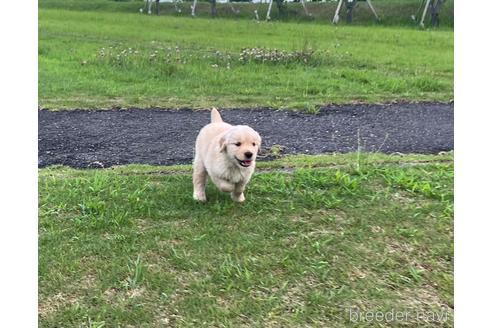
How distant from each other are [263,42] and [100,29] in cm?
627

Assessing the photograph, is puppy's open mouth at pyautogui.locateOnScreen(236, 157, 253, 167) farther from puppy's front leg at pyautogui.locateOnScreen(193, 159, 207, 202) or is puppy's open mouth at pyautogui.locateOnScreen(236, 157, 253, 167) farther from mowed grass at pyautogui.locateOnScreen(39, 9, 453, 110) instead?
mowed grass at pyautogui.locateOnScreen(39, 9, 453, 110)

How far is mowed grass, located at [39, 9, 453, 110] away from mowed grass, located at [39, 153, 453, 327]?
10.4 feet

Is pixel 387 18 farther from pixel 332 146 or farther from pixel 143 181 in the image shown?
pixel 143 181

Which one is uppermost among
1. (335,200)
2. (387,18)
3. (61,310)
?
(387,18)

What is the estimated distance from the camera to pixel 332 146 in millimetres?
5336

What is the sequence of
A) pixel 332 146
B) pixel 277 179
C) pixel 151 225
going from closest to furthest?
pixel 151 225, pixel 277 179, pixel 332 146

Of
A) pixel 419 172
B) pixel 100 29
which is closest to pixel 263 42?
pixel 100 29

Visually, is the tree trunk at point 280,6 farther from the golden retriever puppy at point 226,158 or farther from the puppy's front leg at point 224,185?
the puppy's front leg at point 224,185

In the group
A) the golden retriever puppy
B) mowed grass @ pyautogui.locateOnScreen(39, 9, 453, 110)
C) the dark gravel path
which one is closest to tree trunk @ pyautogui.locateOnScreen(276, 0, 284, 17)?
mowed grass @ pyautogui.locateOnScreen(39, 9, 453, 110)

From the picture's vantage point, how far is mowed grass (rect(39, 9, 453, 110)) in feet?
24.9

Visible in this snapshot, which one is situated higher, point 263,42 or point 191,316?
point 263,42

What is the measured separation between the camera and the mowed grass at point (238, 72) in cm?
758

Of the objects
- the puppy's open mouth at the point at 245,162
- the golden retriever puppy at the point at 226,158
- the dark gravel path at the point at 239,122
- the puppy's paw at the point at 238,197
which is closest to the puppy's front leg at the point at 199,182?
the golden retriever puppy at the point at 226,158

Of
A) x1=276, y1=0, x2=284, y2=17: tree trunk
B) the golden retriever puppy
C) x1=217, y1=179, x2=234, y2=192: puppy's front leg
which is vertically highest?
x1=276, y1=0, x2=284, y2=17: tree trunk
